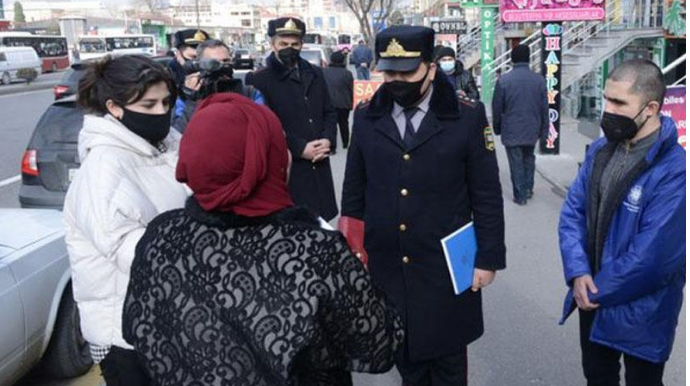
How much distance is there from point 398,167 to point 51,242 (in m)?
2.11

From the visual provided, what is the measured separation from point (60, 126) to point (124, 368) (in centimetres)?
448

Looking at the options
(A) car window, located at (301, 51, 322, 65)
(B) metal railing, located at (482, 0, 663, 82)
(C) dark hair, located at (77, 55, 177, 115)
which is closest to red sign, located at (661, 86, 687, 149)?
(C) dark hair, located at (77, 55, 177, 115)

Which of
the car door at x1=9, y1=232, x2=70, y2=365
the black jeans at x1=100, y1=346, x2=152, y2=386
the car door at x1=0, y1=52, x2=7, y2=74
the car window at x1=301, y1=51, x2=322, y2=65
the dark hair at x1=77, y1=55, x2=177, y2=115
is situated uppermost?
the dark hair at x1=77, y1=55, x2=177, y2=115

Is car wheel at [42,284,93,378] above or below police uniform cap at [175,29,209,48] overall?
below

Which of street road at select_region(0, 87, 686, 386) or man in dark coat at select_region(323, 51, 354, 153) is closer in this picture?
street road at select_region(0, 87, 686, 386)

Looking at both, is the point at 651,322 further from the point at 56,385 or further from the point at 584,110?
the point at 584,110

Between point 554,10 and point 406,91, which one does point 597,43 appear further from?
point 406,91

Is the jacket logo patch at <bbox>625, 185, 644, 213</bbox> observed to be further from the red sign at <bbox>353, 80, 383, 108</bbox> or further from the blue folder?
the red sign at <bbox>353, 80, 383, 108</bbox>

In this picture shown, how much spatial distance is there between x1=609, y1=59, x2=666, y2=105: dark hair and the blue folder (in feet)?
2.72

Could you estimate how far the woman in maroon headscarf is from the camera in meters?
1.67

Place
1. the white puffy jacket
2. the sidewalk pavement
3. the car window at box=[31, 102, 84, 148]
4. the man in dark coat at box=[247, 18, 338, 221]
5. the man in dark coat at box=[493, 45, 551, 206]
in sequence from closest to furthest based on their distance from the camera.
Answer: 1. the white puffy jacket
2. the man in dark coat at box=[247, 18, 338, 221]
3. the car window at box=[31, 102, 84, 148]
4. the man in dark coat at box=[493, 45, 551, 206]
5. the sidewalk pavement

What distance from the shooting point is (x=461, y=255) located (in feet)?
9.64

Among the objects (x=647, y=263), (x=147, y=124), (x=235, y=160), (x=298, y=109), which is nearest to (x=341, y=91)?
(x=298, y=109)

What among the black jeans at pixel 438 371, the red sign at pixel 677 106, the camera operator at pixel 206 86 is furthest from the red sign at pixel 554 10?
the black jeans at pixel 438 371
